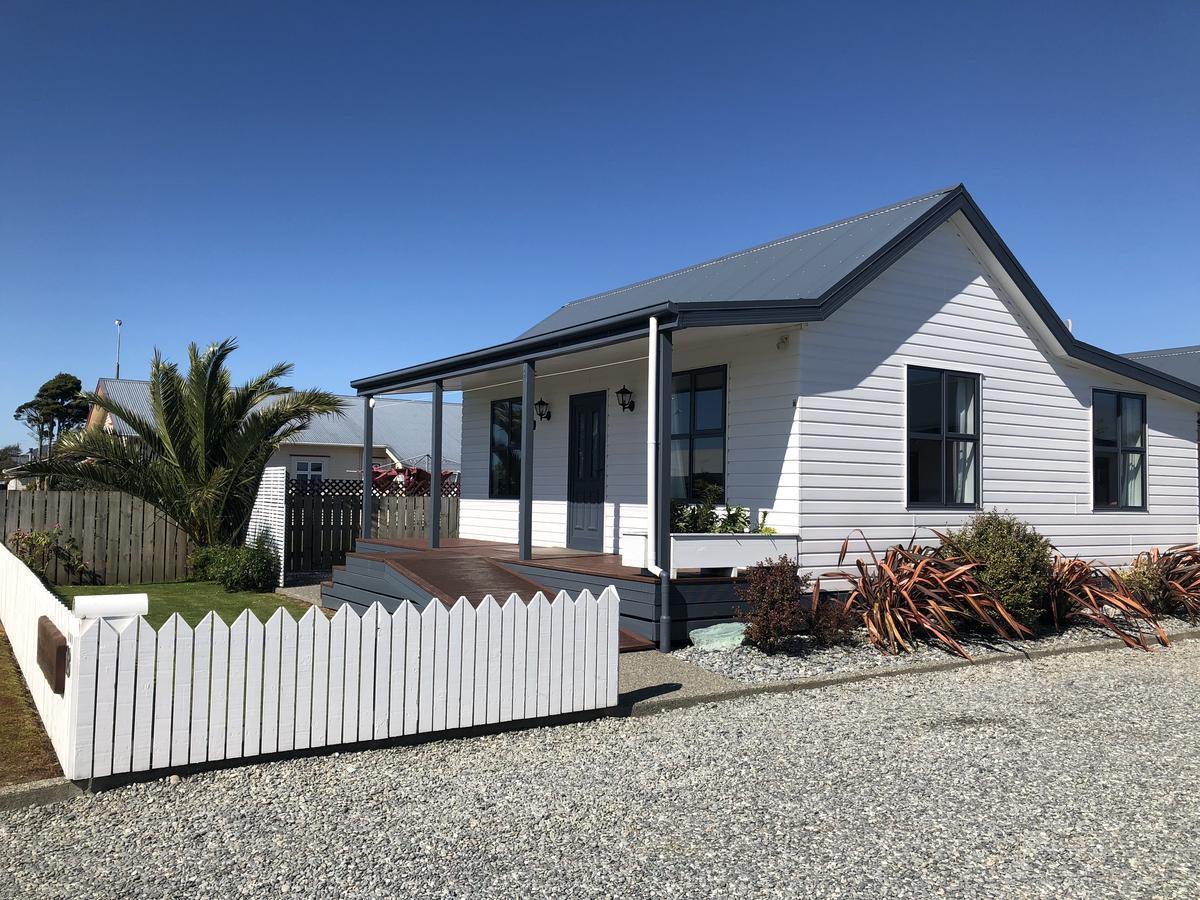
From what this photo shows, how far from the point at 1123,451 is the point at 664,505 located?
832cm

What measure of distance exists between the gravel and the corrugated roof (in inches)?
144

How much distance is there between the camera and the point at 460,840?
4.25 metres

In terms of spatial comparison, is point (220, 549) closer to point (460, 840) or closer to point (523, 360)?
point (523, 360)

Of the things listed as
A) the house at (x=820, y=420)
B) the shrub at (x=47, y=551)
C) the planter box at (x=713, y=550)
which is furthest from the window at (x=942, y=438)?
the shrub at (x=47, y=551)

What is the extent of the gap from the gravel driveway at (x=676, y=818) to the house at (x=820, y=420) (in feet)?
10.7

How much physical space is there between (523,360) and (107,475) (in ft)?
26.6

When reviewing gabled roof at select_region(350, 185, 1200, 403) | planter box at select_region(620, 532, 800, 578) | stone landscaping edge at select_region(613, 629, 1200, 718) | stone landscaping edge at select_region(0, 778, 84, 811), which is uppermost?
gabled roof at select_region(350, 185, 1200, 403)

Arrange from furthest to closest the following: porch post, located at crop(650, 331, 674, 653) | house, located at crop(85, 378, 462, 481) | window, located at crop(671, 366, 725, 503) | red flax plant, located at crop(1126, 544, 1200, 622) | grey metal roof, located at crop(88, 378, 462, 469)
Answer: grey metal roof, located at crop(88, 378, 462, 469) < house, located at crop(85, 378, 462, 481) < red flax plant, located at crop(1126, 544, 1200, 622) < window, located at crop(671, 366, 725, 503) < porch post, located at crop(650, 331, 674, 653)

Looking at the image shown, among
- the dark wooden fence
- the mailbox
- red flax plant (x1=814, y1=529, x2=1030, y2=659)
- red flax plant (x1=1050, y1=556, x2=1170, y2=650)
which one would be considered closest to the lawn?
the mailbox

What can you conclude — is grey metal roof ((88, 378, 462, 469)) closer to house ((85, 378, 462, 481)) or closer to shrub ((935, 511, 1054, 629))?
house ((85, 378, 462, 481))

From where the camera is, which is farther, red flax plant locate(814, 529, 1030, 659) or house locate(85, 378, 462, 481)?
house locate(85, 378, 462, 481)

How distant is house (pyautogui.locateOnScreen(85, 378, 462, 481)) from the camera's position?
101 feet

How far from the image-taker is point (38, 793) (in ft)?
15.1

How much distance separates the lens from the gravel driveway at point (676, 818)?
3830 millimetres
